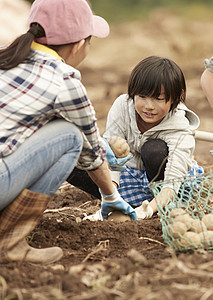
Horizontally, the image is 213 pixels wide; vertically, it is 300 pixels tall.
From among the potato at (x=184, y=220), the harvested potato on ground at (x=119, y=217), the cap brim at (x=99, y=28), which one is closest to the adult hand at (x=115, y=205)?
the harvested potato on ground at (x=119, y=217)

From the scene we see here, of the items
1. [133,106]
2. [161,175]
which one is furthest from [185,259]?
[133,106]

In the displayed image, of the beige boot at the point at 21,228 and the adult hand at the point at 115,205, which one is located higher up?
the beige boot at the point at 21,228

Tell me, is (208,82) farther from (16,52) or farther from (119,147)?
(16,52)

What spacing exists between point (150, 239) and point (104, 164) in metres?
0.37

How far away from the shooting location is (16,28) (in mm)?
5449

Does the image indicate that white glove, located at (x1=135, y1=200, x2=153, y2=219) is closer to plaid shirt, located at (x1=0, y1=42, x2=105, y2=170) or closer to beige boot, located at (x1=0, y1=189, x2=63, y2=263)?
beige boot, located at (x1=0, y1=189, x2=63, y2=263)

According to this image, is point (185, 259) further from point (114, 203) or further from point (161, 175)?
Answer: point (161, 175)

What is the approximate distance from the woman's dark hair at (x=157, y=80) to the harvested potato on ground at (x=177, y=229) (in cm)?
86

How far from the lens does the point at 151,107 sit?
99.8 inches

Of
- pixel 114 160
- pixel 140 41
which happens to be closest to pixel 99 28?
pixel 114 160

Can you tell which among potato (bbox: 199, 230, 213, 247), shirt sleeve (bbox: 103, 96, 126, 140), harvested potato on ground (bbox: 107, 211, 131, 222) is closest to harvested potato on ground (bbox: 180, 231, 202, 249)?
potato (bbox: 199, 230, 213, 247)

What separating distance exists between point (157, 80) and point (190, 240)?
0.97m

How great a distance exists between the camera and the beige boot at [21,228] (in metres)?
1.82

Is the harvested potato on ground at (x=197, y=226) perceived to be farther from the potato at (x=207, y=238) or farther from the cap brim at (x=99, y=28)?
the cap brim at (x=99, y=28)
